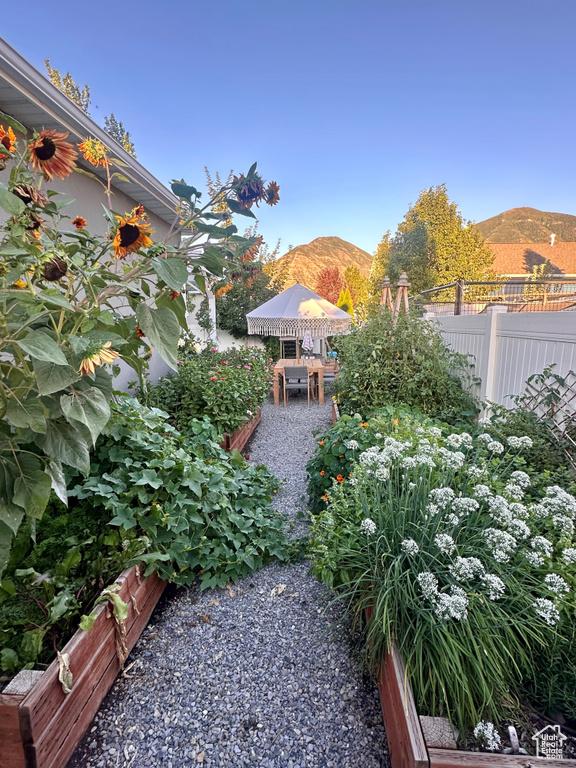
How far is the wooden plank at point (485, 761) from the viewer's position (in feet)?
3.30

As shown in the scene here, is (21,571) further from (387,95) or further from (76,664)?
(387,95)

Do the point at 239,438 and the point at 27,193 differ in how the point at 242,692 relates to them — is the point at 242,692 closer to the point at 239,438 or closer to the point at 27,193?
the point at 27,193

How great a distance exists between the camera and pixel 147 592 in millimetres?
1947

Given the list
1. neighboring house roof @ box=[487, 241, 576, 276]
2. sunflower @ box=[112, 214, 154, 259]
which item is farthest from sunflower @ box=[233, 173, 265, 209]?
neighboring house roof @ box=[487, 241, 576, 276]

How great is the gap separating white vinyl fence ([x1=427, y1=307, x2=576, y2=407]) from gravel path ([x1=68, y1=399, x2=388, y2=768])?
2150 millimetres

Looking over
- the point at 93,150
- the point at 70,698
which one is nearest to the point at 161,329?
the point at 93,150

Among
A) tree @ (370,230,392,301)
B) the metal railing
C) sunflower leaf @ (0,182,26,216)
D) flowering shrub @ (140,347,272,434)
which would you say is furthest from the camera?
tree @ (370,230,392,301)

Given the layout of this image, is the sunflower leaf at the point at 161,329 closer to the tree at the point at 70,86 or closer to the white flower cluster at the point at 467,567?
the white flower cluster at the point at 467,567

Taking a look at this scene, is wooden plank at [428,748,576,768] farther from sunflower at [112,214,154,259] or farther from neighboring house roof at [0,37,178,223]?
neighboring house roof at [0,37,178,223]

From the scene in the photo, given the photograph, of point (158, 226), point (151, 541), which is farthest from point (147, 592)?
point (158, 226)

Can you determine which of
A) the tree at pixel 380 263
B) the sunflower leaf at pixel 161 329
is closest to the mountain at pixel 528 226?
the tree at pixel 380 263

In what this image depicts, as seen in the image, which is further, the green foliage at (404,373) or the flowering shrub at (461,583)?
the green foliage at (404,373)

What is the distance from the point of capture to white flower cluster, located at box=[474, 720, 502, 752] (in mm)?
1063

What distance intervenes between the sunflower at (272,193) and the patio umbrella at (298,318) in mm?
6025
